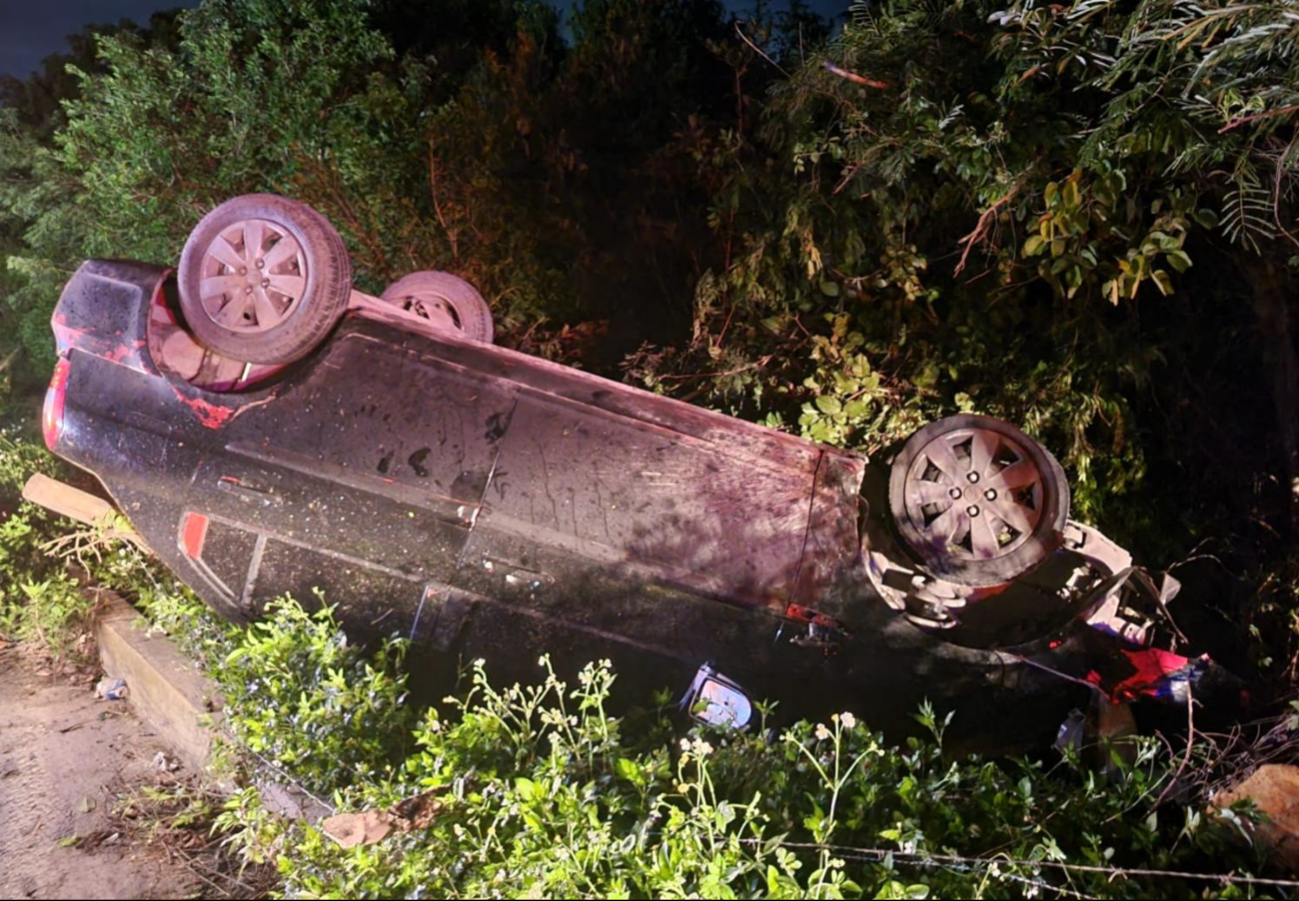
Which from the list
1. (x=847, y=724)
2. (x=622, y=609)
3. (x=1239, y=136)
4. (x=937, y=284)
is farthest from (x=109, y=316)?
(x=1239, y=136)

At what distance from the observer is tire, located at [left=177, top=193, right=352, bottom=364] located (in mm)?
3521

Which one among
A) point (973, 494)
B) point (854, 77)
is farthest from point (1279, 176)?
point (854, 77)

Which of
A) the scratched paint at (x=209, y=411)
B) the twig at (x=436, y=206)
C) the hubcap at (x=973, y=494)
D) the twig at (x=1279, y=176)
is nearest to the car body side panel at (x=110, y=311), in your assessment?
the scratched paint at (x=209, y=411)

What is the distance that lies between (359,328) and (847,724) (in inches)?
97.3

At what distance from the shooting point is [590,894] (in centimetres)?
217

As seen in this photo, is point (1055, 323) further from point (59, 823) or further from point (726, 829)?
point (59, 823)

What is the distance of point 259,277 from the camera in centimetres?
359

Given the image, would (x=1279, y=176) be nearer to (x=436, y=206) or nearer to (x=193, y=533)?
(x=193, y=533)

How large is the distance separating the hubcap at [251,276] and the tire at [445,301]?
1.37 metres

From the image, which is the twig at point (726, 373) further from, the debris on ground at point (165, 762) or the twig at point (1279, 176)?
the debris on ground at point (165, 762)

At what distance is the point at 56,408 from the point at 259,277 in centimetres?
108

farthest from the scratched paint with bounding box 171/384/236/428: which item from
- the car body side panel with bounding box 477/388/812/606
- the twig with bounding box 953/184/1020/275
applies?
the twig with bounding box 953/184/1020/275

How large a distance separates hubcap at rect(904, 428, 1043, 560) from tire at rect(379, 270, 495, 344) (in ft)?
8.46

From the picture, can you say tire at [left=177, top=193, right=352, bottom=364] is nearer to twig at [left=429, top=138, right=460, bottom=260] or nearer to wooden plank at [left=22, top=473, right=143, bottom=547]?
wooden plank at [left=22, top=473, right=143, bottom=547]
